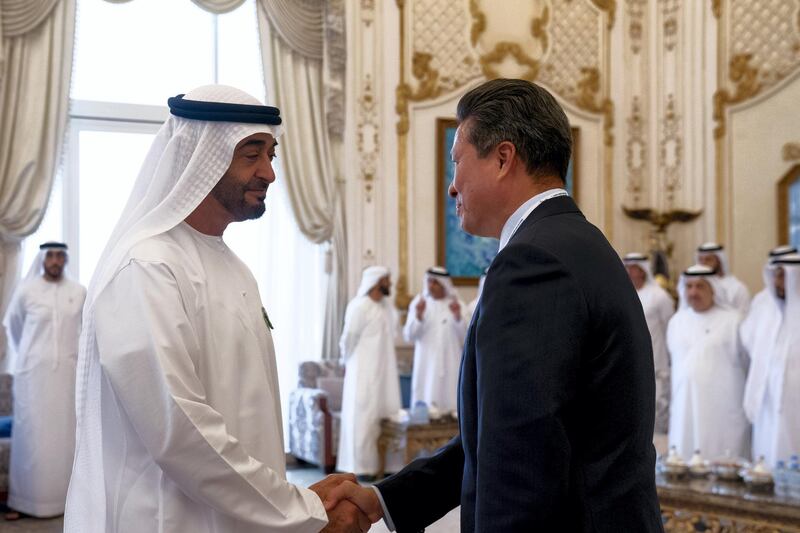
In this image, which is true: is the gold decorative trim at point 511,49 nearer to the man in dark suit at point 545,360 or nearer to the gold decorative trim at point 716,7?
the gold decorative trim at point 716,7

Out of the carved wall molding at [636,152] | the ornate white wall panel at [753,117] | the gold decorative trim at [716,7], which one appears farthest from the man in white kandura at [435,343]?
the gold decorative trim at [716,7]

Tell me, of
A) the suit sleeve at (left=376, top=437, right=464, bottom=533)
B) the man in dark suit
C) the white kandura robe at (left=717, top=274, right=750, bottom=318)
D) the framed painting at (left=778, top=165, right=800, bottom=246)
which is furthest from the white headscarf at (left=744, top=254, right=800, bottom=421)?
the man in dark suit

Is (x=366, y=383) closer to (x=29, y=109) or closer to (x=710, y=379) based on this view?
(x=710, y=379)

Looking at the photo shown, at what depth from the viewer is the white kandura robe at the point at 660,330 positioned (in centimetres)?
947

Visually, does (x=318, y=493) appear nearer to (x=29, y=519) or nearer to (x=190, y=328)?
(x=190, y=328)

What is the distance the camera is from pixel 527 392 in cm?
163

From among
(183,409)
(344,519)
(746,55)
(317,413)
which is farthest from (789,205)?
(183,409)

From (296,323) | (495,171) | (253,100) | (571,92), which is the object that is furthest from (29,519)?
(571,92)

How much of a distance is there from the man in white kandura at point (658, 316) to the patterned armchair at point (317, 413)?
2942 mm

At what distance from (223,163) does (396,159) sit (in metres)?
7.97

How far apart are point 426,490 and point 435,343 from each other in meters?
6.71

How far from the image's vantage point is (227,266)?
7.98ft

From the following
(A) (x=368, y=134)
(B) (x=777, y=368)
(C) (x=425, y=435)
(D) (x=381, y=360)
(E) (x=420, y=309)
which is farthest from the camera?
(A) (x=368, y=134)

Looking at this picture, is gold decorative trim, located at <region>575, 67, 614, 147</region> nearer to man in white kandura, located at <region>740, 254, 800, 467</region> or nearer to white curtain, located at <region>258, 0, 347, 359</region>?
white curtain, located at <region>258, 0, 347, 359</region>
